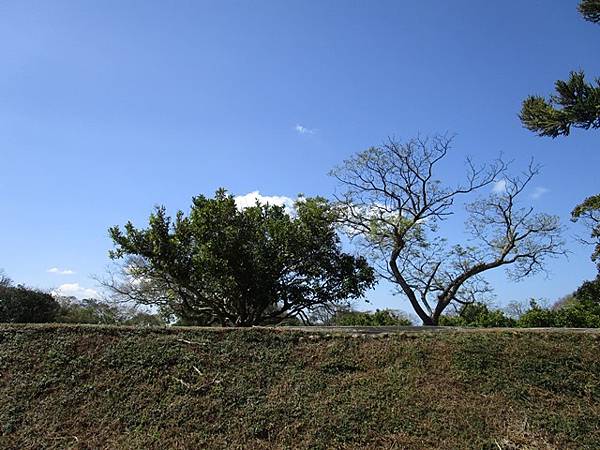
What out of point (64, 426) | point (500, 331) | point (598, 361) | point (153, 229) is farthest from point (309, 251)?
point (64, 426)

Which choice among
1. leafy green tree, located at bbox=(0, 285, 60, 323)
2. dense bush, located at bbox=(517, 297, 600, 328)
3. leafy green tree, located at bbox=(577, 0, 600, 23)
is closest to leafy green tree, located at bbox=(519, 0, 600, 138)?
leafy green tree, located at bbox=(577, 0, 600, 23)

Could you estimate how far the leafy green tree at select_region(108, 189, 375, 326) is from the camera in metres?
12.3

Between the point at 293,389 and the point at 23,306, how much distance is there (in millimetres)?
10531

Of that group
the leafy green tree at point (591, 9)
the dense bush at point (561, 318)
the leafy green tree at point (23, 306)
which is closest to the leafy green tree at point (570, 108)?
the leafy green tree at point (591, 9)

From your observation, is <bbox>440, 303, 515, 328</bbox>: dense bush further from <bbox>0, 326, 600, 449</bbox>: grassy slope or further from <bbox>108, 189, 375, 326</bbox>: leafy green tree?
<bbox>0, 326, 600, 449</bbox>: grassy slope

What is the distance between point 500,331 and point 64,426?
19.0 ft

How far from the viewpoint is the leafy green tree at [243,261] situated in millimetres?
12312

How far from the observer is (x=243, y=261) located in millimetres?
12430

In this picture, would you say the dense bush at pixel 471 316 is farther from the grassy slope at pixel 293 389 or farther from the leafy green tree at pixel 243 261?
the grassy slope at pixel 293 389

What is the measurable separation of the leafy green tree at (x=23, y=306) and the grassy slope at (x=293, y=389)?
6990 mm

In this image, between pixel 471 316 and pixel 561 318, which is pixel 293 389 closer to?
pixel 561 318

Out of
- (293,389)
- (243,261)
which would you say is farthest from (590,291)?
(293,389)

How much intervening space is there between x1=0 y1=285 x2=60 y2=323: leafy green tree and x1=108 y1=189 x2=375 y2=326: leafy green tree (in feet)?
8.71

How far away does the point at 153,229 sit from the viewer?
12.5 meters
